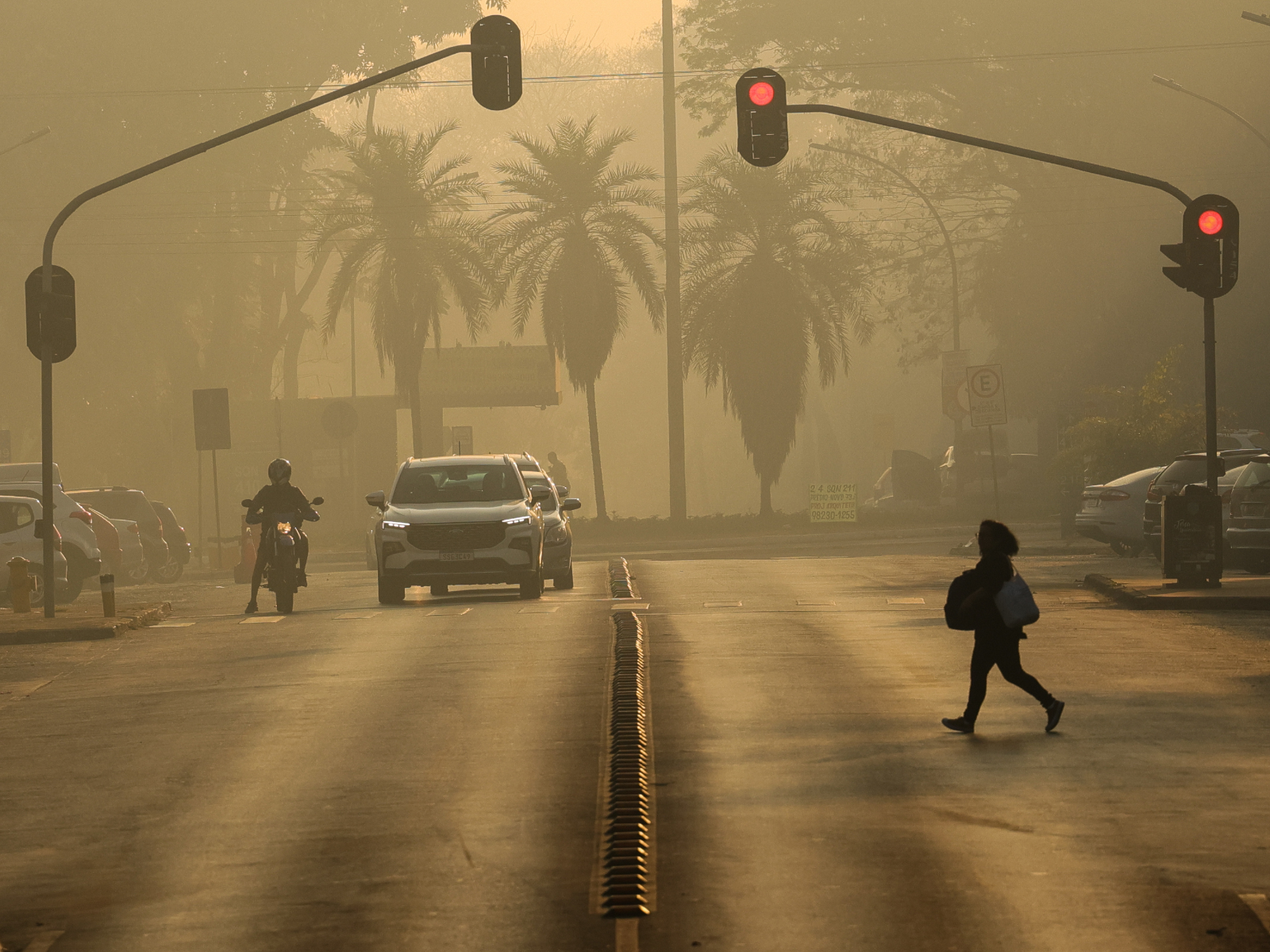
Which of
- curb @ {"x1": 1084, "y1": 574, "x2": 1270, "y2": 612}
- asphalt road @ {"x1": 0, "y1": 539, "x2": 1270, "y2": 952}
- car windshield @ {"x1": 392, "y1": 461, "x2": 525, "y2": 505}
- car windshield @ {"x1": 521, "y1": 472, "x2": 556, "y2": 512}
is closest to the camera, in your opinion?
asphalt road @ {"x1": 0, "y1": 539, "x2": 1270, "y2": 952}

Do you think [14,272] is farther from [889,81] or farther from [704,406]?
[704,406]

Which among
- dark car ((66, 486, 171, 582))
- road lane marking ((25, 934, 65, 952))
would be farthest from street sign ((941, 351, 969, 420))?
road lane marking ((25, 934, 65, 952))

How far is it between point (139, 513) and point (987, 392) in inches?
604

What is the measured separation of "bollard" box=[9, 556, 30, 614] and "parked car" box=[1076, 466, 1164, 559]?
15.6 m

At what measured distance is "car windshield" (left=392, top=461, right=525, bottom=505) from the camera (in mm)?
23328

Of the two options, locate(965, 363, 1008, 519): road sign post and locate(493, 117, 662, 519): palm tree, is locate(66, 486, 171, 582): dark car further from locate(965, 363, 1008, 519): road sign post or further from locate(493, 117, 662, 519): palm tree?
locate(493, 117, 662, 519): palm tree

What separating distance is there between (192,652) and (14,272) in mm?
42068

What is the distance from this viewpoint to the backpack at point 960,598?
11.5 meters

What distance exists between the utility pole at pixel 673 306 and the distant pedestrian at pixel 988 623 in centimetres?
3929

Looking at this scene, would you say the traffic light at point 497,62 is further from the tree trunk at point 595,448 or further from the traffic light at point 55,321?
the tree trunk at point 595,448

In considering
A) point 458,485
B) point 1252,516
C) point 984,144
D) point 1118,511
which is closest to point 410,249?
point 1118,511

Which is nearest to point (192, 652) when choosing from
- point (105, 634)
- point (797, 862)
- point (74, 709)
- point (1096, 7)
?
point (105, 634)

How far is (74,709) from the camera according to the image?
13750 mm

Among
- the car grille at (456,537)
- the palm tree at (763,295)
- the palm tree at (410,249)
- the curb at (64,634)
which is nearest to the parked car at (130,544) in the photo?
the car grille at (456,537)
